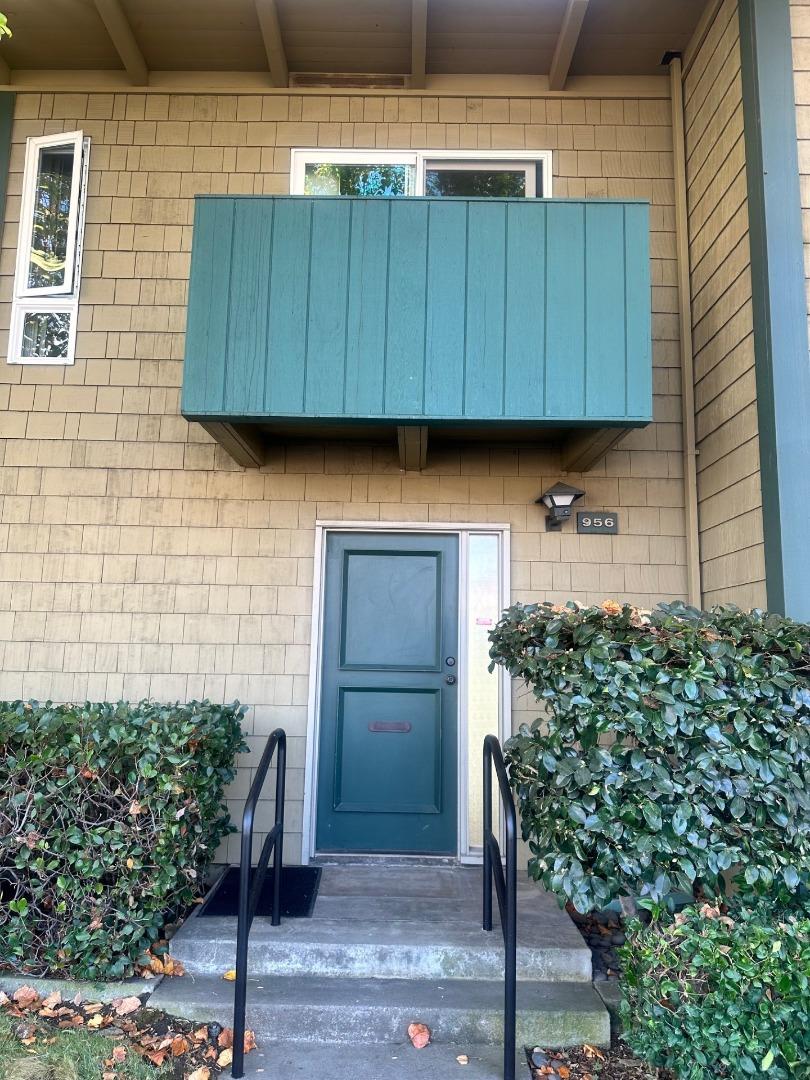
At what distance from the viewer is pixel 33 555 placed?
4148 millimetres

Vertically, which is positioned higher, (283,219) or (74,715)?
(283,219)

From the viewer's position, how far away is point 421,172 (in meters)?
4.40

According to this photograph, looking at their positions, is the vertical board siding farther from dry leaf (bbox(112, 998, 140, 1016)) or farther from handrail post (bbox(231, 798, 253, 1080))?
dry leaf (bbox(112, 998, 140, 1016))

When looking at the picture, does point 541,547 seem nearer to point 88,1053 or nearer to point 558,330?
point 558,330

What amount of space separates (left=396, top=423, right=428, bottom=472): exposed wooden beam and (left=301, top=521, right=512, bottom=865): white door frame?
0.35 metres

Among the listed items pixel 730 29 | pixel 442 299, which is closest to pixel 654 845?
pixel 442 299

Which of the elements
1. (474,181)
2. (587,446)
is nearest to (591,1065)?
(587,446)

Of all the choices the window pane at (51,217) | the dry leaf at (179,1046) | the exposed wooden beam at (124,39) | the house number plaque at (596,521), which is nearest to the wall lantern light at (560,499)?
the house number plaque at (596,521)

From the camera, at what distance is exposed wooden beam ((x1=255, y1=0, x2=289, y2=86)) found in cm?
405

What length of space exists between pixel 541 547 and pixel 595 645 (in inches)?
66.8

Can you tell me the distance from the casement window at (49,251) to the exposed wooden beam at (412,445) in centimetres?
215

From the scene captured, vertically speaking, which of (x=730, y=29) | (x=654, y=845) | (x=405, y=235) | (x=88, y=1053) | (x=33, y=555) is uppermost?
(x=730, y=29)

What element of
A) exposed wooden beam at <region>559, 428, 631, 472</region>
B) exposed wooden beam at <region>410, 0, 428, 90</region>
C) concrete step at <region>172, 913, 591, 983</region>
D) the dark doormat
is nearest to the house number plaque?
exposed wooden beam at <region>559, 428, 631, 472</region>

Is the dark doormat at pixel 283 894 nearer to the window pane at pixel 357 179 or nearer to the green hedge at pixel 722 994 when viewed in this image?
the green hedge at pixel 722 994
